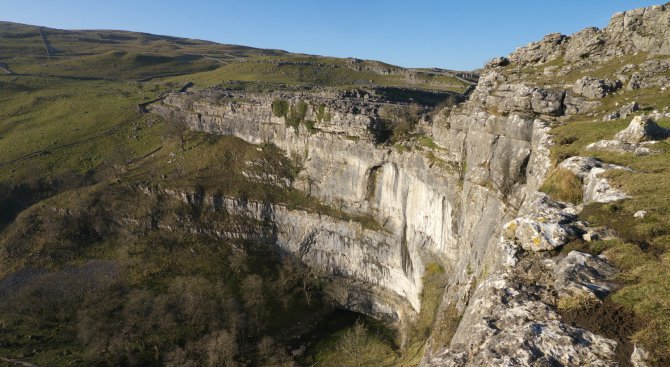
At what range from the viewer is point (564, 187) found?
15852mm

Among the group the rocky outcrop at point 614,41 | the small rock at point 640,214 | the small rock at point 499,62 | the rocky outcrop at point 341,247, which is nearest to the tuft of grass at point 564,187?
the small rock at point 640,214

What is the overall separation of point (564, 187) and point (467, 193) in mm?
19556

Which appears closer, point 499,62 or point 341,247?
point 499,62

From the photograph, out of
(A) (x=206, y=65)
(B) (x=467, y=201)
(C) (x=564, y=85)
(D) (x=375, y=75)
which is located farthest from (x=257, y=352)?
(A) (x=206, y=65)

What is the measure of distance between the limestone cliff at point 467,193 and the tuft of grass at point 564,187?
735mm

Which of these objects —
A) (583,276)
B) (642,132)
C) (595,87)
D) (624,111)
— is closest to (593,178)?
(642,132)

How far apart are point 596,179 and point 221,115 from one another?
71.6m

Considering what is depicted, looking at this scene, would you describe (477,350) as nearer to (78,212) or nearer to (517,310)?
(517,310)

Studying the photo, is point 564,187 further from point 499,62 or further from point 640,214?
point 499,62

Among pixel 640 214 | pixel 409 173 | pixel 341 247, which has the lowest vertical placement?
pixel 341 247

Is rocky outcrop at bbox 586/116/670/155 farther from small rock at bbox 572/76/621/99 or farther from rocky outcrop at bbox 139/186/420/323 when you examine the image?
rocky outcrop at bbox 139/186/420/323

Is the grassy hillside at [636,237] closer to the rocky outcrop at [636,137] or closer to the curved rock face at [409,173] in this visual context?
the rocky outcrop at [636,137]

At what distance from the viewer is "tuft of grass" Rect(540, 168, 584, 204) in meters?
15.5

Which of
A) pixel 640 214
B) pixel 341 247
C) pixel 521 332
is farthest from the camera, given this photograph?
pixel 341 247
